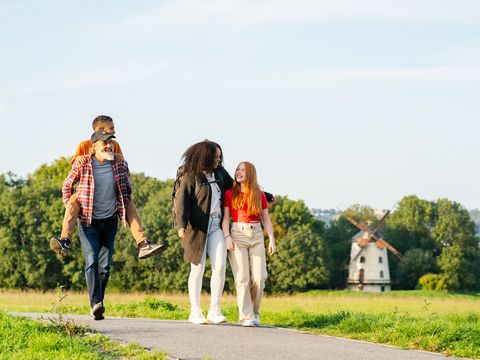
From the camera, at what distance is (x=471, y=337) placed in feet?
34.7

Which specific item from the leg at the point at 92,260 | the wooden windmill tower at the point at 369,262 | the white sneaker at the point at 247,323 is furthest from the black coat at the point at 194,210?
the wooden windmill tower at the point at 369,262

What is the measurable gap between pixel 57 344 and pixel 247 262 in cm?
394

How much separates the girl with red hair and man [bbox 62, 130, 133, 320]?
5.02ft

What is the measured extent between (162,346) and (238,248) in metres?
3.10

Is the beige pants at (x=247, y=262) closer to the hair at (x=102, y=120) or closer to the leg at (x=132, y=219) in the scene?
the leg at (x=132, y=219)

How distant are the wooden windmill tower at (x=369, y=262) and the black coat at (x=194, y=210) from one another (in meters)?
81.4

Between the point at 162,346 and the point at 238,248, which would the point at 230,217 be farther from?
the point at 162,346

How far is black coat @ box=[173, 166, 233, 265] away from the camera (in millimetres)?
12258

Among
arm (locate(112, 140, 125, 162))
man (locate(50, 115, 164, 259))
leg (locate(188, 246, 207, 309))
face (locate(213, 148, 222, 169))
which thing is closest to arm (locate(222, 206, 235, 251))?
leg (locate(188, 246, 207, 309))

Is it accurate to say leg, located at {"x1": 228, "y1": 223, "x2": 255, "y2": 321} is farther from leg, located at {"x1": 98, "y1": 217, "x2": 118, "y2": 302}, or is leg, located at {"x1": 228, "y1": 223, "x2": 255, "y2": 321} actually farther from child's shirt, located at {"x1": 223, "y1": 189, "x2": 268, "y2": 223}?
leg, located at {"x1": 98, "y1": 217, "x2": 118, "y2": 302}

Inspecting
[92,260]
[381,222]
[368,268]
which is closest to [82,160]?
[92,260]

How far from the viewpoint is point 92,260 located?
1194cm

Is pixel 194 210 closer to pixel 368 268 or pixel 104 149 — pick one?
pixel 104 149

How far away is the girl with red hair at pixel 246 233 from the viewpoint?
12453mm
